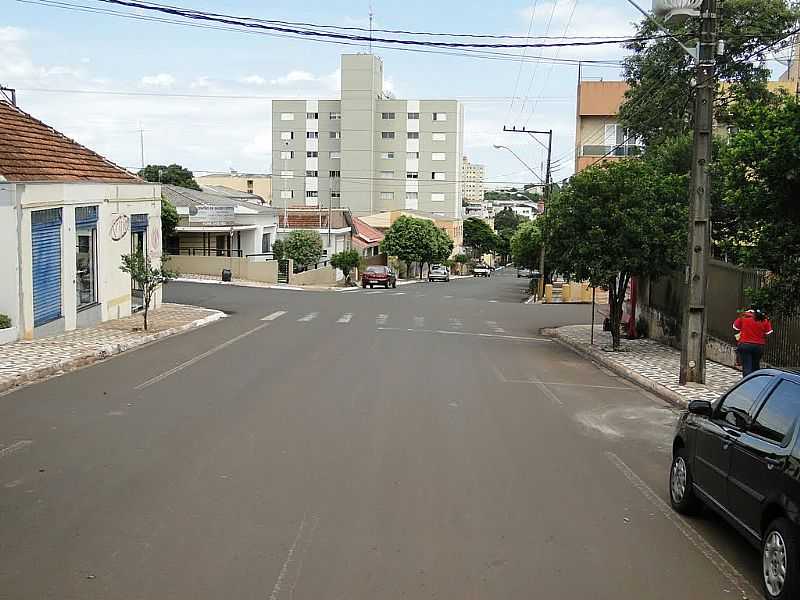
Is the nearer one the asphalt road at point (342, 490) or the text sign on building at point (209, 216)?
the asphalt road at point (342, 490)

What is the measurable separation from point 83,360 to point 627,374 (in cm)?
1134

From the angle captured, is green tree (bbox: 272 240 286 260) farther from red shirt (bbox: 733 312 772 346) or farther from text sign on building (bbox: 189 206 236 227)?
red shirt (bbox: 733 312 772 346)

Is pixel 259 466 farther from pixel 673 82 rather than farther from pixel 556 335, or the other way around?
pixel 673 82

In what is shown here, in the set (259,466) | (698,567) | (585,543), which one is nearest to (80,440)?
(259,466)

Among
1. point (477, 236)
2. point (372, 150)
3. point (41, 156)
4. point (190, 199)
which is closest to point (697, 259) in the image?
point (41, 156)

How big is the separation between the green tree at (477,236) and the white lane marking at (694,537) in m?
130

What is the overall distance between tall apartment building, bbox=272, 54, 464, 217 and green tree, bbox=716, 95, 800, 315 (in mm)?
99164

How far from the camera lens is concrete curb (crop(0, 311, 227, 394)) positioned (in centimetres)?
1524

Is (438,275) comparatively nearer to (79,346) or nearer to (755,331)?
(79,346)

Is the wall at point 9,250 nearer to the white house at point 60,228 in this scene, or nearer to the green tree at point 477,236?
the white house at point 60,228

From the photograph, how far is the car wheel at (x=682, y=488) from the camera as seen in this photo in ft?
26.4

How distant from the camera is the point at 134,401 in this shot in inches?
536

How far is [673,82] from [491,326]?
16380mm

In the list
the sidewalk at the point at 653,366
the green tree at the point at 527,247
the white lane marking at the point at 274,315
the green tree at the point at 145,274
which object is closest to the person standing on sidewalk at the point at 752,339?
the sidewalk at the point at 653,366
